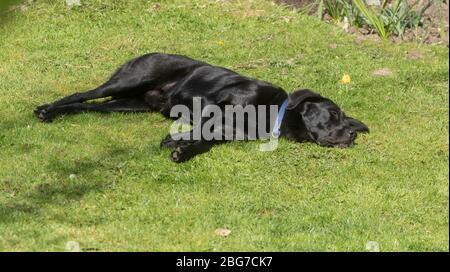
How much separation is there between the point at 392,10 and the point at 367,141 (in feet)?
10.7

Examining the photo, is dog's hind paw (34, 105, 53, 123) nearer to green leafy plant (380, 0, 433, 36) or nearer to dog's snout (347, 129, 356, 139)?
dog's snout (347, 129, 356, 139)

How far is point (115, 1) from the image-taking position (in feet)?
38.5

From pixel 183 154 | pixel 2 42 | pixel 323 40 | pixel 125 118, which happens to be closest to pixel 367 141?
pixel 183 154

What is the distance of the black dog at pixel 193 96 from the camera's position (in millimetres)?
7590

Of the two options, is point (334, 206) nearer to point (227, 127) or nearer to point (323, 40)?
point (227, 127)

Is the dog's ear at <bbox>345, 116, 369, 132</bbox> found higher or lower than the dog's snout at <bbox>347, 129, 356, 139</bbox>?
lower

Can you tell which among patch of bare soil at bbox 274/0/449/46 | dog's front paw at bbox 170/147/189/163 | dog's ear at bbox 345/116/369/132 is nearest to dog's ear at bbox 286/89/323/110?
dog's ear at bbox 345/116/369/132

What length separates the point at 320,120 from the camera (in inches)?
301

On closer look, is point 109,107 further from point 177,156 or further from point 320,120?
point 320,120

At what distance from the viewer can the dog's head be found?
→ 755 centimetres

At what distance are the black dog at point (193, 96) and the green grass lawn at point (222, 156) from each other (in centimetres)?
14

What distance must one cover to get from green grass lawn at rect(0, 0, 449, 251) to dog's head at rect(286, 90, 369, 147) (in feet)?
0.46

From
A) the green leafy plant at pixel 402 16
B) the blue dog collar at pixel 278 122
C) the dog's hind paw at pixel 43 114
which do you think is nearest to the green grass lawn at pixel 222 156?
the dog's hind paw at pixel 43 114

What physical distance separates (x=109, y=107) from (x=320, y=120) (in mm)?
2117
